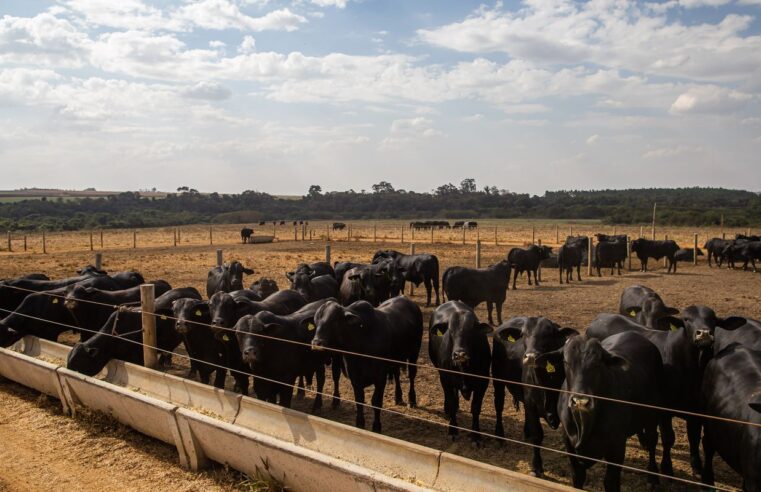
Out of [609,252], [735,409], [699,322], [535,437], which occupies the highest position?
[699,322]

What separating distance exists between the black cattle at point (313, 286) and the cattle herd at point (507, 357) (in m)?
2.35

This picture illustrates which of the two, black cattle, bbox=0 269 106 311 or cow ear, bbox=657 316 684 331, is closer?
cow ear, bbox=657 316 684 331

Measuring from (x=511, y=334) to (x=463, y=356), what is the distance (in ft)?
1.96

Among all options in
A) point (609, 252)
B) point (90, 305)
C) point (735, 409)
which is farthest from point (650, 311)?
point (609, 252)

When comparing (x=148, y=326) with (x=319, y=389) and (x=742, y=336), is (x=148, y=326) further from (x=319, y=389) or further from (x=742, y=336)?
(x=742, y=336)

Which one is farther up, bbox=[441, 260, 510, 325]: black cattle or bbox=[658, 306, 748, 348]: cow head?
bbox=[658, 306, 748, 348]: cow head

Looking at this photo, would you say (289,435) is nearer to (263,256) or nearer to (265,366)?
(265,366)

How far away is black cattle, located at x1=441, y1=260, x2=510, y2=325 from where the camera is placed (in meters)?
15.4

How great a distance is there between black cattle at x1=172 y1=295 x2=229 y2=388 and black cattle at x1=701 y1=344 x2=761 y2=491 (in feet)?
19.6

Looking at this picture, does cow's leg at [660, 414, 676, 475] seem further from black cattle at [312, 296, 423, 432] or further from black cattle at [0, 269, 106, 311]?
black cattle at [0, 269, 106, 311]

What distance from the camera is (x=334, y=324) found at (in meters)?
7.64

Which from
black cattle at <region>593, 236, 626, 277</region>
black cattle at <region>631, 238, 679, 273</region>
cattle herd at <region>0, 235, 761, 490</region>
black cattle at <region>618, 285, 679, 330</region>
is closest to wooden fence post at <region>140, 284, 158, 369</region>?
cattle herd at <region>0, 235, 761, 490</region>

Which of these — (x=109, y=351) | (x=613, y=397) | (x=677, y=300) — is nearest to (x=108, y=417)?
(x=109, y=351)

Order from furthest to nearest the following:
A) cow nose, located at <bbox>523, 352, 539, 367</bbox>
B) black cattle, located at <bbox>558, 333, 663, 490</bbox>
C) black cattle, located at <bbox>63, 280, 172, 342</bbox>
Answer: black cattle, located at <bbox>63, 280, 172, 342</bbox>, cow nose, located at <bbox>523, 352, 539, 367</bbox>, black cattle, located at <bbox>558, 333, 663, 490</bbox>
